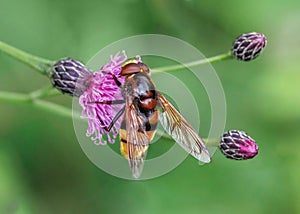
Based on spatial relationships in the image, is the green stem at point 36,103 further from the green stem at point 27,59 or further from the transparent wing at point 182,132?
the transparent wing at point 182,132

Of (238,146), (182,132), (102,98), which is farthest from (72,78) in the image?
(238,146)

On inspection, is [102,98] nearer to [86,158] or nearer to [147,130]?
[147,130]

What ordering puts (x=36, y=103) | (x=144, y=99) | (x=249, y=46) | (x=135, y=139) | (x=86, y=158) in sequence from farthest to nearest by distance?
(x=86, y=158)
(x=36, y=103)
(x=249, y=46)
(x=144, y=99)
(x=135, y=139)

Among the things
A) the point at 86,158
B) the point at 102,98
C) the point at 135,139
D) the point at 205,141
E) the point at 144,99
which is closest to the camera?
the point at 135,139

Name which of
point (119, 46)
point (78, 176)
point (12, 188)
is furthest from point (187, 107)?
point (12, 188)

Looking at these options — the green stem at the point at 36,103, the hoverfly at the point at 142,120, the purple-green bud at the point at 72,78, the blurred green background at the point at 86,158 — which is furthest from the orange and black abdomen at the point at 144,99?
the blurred green background at the point at 86,158
